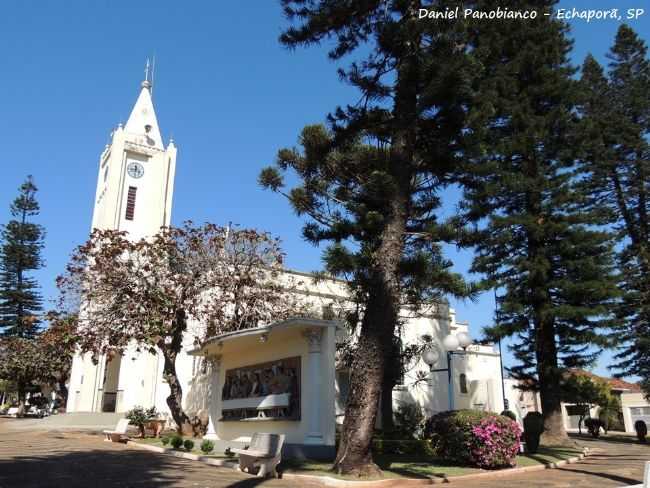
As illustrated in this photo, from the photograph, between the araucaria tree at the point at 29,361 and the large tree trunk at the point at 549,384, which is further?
the araucaria tree at the point at 29,361

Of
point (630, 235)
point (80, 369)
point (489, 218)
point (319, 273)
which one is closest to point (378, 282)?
point (319, 273)

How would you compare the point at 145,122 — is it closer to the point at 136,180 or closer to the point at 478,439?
the point at 136,180

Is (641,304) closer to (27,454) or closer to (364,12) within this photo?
(364,12)

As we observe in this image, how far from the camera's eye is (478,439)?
10.6 metres

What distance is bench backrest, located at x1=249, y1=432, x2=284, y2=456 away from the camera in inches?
375

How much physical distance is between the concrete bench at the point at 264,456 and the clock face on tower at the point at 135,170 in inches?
1126

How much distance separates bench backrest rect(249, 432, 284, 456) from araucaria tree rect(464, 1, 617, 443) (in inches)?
389

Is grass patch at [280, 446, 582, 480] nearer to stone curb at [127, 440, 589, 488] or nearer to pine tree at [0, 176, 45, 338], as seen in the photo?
stone curb at [127, 440, 589, 488]

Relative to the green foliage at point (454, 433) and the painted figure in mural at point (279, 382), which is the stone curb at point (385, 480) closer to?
the green foliage at point (454, 433)

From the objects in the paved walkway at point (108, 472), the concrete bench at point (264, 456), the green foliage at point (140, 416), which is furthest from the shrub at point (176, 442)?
the green foliage at point (140, 416)

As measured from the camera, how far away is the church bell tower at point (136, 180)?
33.7m

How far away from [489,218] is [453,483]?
11179 millimetres

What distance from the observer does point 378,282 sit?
32.0 ft

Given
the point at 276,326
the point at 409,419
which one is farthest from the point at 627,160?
the point at 276,326
